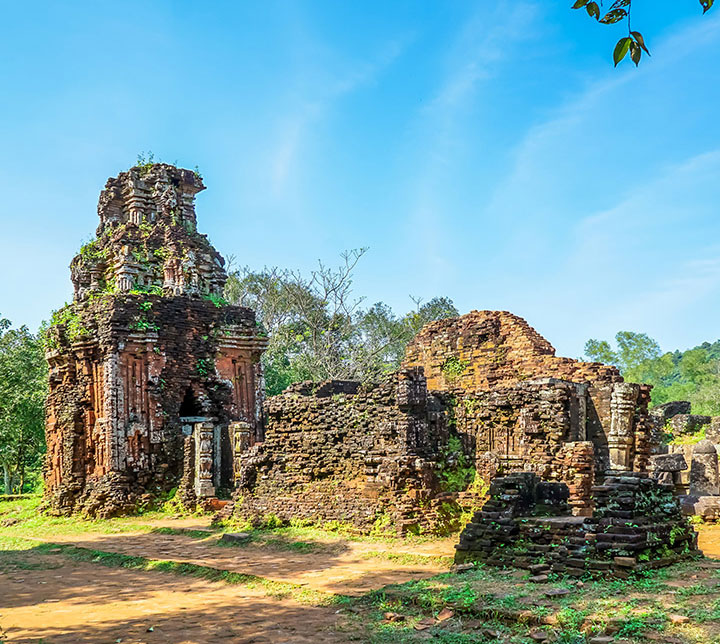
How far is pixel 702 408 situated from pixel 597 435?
30.8 meters

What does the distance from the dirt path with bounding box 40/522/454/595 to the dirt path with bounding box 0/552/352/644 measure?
2.54 ft

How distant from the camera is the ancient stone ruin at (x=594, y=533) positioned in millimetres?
7684

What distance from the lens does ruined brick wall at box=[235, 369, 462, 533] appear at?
12.4 metres

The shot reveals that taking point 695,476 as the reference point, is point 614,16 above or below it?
above

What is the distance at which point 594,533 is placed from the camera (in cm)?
804

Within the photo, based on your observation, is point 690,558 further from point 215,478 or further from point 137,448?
point 137,448

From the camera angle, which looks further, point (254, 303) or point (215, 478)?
point (254, 303)

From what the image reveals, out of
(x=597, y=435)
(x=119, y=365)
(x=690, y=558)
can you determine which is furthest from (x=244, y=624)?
(x=119, y=365)

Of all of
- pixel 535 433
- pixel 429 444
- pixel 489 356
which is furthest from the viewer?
pixel 489 356

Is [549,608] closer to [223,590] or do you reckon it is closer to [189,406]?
[223,590]

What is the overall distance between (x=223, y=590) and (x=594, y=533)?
4566 millimetres

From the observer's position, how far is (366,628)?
6910 millimetres

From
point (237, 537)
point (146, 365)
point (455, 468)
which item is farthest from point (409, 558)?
point (146, 365)

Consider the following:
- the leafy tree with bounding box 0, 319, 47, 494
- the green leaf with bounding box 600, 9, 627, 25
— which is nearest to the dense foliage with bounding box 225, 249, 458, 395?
the leafy tree with bounding box 0, 319, 47, 494
